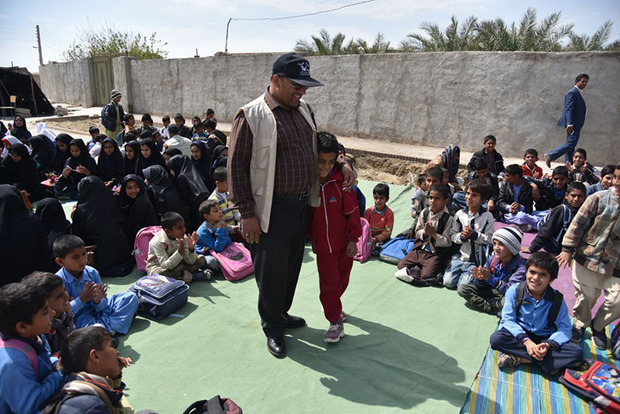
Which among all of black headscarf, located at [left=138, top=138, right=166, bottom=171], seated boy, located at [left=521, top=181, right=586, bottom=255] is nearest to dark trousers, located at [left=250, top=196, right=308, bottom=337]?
seated boy, located at [left=521, top=181, right=586, bottom=255]

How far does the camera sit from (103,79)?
20469mm

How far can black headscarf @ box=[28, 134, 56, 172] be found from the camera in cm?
729

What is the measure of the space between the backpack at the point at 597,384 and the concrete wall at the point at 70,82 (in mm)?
22965

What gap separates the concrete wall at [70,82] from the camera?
21109mm

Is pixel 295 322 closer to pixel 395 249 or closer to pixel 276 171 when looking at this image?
pixel 276 171

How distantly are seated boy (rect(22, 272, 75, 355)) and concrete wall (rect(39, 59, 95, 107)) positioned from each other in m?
21.3

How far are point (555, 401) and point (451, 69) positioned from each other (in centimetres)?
829

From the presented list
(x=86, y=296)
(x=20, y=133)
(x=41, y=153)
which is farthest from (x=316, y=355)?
(x=20, y=133)

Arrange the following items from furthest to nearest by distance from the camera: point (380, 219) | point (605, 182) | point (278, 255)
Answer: point (605, 182) → point (380, 219) → point (278, 255)

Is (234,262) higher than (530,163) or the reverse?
the reverse

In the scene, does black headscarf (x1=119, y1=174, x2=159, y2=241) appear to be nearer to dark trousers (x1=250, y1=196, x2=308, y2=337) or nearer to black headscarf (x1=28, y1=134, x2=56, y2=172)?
dark trousers (x1=250, y1=196, x2=308, y2=337)

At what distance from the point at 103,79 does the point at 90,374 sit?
70.6ft

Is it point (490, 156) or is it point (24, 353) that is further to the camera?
point (490, 156)

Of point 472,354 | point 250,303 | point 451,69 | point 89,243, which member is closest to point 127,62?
point 451,69
